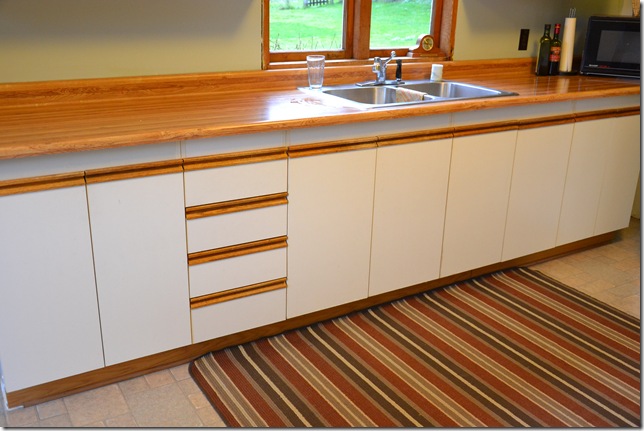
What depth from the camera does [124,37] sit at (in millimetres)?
2398

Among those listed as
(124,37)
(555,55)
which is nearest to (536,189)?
(555,55)

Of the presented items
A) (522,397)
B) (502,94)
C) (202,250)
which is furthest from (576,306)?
(202,250)

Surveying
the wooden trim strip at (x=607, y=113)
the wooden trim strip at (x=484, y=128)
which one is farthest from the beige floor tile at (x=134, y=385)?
the wooden trim strip at (x=607, y=113)

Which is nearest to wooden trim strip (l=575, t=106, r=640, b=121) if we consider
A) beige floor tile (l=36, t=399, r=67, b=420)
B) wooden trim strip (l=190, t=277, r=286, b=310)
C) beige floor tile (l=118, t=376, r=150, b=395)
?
wooden trim strip (l=190, t=277, r=286, b=310)

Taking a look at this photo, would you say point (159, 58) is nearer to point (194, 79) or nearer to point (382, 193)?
point (194, 79)

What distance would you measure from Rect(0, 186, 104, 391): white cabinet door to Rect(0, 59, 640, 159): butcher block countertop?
0.18 m

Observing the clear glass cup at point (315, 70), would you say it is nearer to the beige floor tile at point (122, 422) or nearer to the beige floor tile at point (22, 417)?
the beige floor tile at point (122, 422)

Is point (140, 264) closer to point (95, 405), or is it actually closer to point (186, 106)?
point (95, 405)

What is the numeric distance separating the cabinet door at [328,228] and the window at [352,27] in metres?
0.67

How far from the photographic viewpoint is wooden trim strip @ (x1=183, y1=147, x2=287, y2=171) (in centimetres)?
203

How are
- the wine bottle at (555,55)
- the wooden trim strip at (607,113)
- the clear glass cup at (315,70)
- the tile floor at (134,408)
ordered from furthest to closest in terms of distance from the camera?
the wine bottle at (555,55), the wooden trim strip at (607,113), the clear glass cup at (315,70), the tile floor at (134,408)

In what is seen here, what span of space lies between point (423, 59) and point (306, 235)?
1299 millimetres

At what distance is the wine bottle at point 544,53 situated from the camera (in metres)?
3.33

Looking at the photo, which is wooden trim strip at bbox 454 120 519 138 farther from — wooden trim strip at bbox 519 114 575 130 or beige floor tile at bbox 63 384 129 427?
beige floor tile at bbox 63 384 129 427
